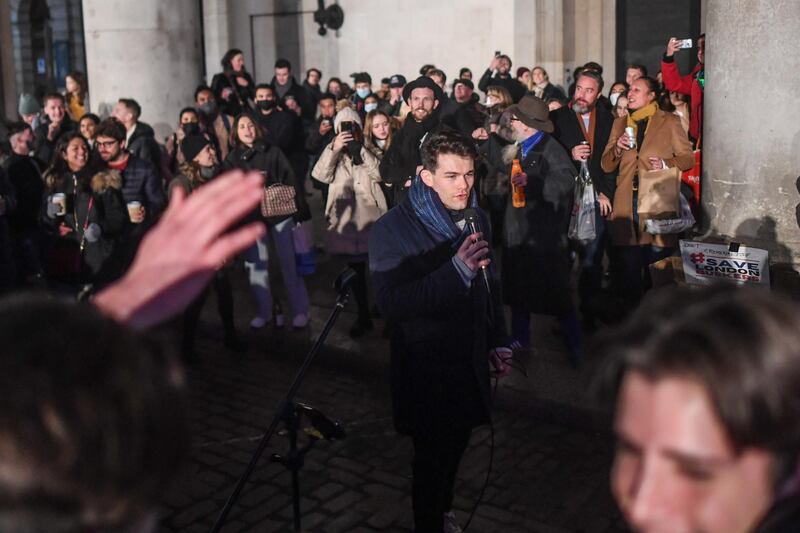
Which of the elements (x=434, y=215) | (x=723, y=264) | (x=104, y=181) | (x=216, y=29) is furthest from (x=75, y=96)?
(x=434, y=215)

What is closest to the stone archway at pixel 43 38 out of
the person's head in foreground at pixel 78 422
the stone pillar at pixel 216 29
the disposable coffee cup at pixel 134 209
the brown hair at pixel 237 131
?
the stone pillar at pixel 216 29

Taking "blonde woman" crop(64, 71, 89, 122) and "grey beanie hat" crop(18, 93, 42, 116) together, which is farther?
"grey beanie hat" crop(18, 93, 42, 116)

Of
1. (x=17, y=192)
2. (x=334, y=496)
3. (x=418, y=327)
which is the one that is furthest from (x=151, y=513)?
(x=17, y=192)

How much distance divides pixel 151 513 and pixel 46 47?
1411 inches

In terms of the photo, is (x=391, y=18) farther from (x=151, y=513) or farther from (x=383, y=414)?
(x=151, y=513)

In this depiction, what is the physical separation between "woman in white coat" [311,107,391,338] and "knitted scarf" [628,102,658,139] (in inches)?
79.3

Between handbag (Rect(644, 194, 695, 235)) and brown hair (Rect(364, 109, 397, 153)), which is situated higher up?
brown hair (Rect(364, 109, 397, 153))

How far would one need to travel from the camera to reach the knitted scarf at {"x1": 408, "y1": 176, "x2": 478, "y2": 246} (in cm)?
433

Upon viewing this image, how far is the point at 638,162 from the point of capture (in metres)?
7.34

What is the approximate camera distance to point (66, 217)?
24.2 ft

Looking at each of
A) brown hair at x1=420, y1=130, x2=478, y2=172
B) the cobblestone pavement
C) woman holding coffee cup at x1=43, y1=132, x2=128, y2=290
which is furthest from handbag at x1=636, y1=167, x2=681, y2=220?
woman holding coffee cup at x1=43, y1=132, x2=128, y2=290

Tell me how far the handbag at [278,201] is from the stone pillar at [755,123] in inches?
123

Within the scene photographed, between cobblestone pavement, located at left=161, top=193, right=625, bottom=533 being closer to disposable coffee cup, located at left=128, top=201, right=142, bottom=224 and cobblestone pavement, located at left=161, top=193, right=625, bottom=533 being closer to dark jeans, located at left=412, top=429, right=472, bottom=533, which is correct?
dark jeans, located at left=412, top=429, right=472, bottom=533

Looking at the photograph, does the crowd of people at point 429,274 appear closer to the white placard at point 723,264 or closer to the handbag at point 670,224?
the handbag at point 670,224
